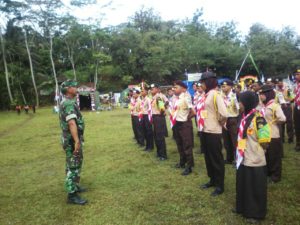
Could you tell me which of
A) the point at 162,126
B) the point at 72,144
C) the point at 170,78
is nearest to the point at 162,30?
the point at 170,78

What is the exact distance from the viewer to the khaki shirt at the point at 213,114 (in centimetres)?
491

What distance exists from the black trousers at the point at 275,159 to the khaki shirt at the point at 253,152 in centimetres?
159

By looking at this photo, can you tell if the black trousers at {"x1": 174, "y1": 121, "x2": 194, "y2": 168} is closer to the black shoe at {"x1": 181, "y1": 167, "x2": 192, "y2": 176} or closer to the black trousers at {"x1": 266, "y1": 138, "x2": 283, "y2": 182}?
the black shoe at {"x1": 181, "y1": 167, "x2": 192, "y2": 176}

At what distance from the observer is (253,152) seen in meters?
4.03

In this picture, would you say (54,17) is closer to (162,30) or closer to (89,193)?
(162,30)

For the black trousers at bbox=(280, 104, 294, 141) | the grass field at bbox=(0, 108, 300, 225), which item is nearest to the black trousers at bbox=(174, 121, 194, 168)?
the grass field at bbox=(0, 108, 300, 225)

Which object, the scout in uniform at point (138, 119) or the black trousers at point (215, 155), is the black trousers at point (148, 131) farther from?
the black trousers at point (215, 155)

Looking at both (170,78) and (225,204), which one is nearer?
(225,204)

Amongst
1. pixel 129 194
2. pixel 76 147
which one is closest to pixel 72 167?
pixel 76 147

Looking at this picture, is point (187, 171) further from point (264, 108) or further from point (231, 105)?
point (264, 108)

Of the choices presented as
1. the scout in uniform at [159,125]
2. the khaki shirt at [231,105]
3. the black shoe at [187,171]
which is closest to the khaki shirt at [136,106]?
the scout in uniform at [159,125]

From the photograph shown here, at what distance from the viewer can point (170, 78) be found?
1607 inches

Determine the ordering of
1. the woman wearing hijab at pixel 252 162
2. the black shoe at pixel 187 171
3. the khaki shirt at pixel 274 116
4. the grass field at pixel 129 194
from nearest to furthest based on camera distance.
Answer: the woman wearing hijab at pixel 252 162 → the grass field at pixel 129 194 → the khaki shirt at pixel 274 116 → the black shoe at pixel 187 171

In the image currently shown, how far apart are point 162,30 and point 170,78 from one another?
730 cm
